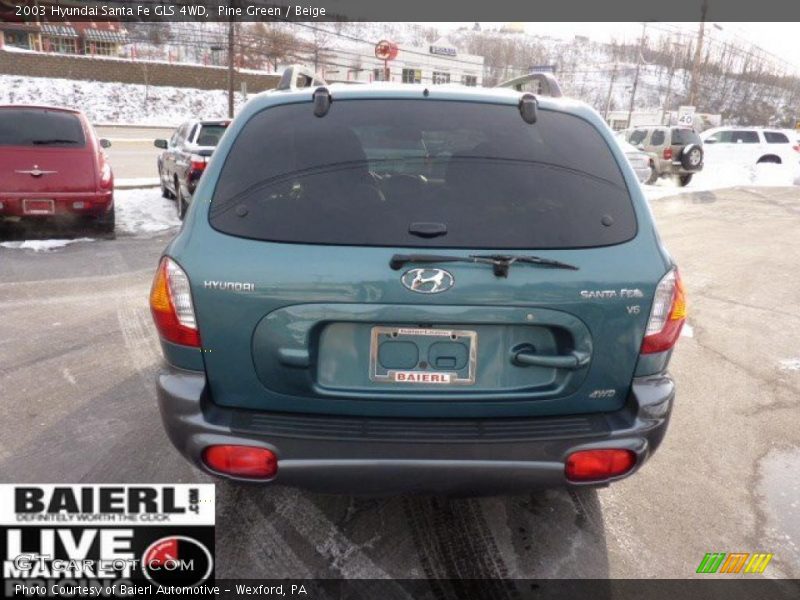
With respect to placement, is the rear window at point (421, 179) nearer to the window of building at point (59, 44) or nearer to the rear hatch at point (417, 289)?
the rear hatch at point (417, 289)

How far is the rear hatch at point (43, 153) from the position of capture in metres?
7.67

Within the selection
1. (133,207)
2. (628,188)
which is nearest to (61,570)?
(628,188)

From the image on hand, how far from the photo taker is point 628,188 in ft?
7.72

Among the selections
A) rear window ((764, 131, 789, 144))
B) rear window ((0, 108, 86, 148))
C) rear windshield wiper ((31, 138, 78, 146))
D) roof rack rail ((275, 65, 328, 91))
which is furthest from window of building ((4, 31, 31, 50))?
roof rack rail ((275, 65, 328, 91))

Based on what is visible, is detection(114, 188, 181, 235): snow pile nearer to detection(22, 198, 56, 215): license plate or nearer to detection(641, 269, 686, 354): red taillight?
detection(22, 198, 56, 215): license plate

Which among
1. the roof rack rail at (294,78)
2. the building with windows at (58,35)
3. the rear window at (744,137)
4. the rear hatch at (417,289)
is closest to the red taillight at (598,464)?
the rear hatch at (417,289)

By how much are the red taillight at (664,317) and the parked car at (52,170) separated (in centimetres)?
776

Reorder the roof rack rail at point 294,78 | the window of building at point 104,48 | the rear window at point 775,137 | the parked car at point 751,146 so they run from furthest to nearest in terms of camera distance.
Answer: the window of building at point 104,48
the rear window at point 775,137
the parked car at point 751,146
the roof rack rail at point 294,78

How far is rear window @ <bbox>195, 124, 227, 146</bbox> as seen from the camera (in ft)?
33.2

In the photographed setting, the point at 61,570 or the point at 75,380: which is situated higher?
the point at 61,570

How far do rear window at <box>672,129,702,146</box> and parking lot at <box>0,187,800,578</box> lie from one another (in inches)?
561

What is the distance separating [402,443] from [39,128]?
8.30 metres

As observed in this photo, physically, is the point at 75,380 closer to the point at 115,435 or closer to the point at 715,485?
the point at 115,435

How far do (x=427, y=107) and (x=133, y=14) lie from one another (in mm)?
66399
